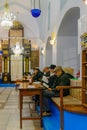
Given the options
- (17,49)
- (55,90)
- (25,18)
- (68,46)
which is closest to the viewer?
(55,90)

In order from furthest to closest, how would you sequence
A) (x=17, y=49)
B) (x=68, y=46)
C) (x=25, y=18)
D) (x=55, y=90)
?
1. (x=25, y=18)
2. (x=17, y=49)
3. (x=68, y=46)
4. (x=55, y=90)

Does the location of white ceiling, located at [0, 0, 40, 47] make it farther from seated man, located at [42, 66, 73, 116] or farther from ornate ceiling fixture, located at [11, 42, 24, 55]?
seated man, located at [42, 66, 73, 116]

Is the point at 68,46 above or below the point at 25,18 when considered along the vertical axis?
below

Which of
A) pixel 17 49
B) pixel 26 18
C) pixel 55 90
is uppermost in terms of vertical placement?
pixel 26 18

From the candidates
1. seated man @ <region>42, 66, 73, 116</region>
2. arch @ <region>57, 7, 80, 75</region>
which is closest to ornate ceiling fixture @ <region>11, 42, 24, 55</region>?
arch @ <region>57, 7, 80, 75</region>

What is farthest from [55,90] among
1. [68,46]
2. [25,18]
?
[25,18]

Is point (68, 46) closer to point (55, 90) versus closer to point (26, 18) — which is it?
point (55, 90)

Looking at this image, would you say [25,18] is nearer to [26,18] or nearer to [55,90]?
[26,18]

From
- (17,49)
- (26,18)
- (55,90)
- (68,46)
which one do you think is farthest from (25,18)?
(55,90)

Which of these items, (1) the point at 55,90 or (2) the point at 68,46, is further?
(2) the point at 68,46

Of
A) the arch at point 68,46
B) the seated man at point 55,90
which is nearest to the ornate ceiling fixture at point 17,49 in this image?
the arch at point 68,46

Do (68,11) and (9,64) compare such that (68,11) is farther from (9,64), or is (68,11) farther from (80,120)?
(9,64)

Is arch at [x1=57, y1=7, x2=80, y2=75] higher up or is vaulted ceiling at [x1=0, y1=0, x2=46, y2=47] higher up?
vaulted ceiling at [x1=0, y1=0, x2=46, y2=47]

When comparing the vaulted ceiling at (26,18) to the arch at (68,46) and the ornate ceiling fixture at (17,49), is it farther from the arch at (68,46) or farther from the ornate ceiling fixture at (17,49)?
the arch at (68,46)
